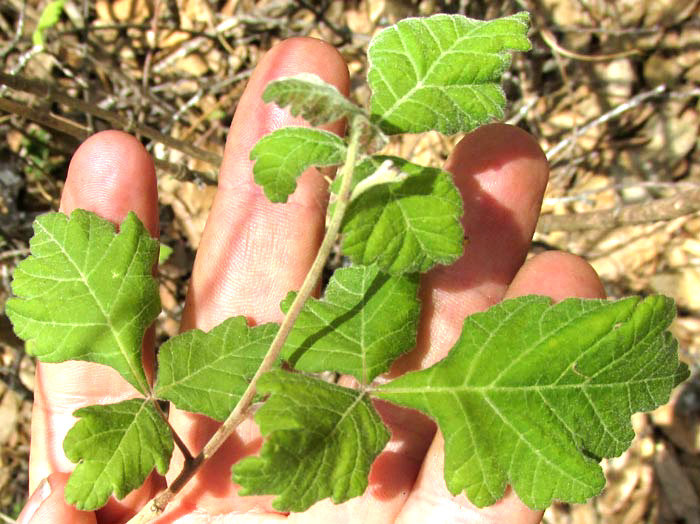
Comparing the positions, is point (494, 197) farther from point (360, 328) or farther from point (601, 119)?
point (601, 119)

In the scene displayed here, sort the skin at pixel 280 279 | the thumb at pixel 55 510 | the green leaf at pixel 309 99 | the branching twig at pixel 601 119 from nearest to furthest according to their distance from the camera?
the green leaf at pixel 309 99, the thumb at pixel 55 510, the skin at pixel 280 279, the branching twig at pixel 601 119

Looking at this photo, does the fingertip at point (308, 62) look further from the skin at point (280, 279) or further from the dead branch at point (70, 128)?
the dead branch at point (70, 128)

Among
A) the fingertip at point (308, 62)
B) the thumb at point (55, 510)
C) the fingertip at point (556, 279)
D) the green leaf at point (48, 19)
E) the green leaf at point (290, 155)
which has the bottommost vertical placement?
the thumb at point (55, 510)

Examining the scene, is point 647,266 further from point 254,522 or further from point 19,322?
point 19,322

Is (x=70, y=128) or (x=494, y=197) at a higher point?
(x=70, y=128)

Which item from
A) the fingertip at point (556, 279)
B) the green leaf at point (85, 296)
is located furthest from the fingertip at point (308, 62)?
the fingertip at point (556, 279)

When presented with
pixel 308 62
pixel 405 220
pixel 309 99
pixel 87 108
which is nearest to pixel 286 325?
pixel 405 220

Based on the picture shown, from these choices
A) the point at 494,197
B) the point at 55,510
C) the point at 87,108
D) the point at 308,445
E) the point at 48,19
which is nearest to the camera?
the point at 308,445
